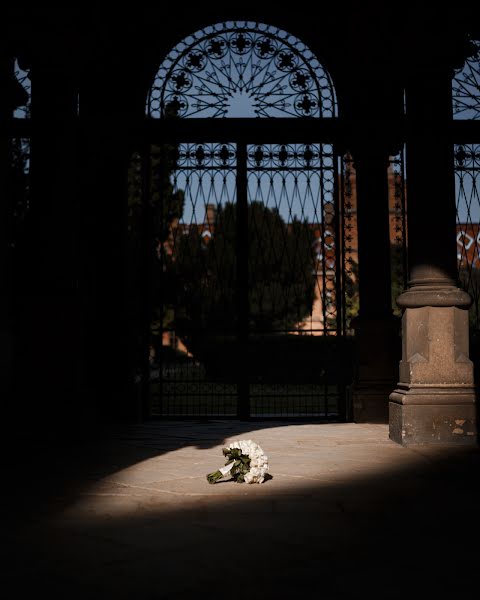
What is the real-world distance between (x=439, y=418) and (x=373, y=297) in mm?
2991

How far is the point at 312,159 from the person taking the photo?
9164 millimetres

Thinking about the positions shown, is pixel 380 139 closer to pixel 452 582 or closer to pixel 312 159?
pixel 312 159

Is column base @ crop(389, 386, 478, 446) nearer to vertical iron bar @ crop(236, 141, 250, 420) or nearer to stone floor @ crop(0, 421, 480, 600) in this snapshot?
stone floor @ crop(0, 421, 480, 600)

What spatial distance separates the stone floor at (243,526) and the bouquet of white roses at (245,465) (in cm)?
7

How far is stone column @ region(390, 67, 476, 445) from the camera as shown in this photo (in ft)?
19.1

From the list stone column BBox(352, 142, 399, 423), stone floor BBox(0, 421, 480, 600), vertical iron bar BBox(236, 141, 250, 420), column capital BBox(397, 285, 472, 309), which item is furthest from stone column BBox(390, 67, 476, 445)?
vertical iron bar BBox(236, 141, 250, 420)

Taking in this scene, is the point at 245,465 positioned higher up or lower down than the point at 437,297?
lower down

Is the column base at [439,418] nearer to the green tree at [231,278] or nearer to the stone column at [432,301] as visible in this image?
the stone column at [432,301]

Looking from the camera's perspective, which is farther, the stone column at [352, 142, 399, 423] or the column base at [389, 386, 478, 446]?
the stone column at [352, 142, 399, 423]

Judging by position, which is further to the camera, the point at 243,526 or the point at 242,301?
the point at 242,301

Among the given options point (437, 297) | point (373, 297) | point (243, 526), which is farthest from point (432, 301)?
point (243, 526)

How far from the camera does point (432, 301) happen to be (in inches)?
236

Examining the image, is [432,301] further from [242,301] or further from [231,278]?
[231,278]

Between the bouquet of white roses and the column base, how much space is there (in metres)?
2.10
